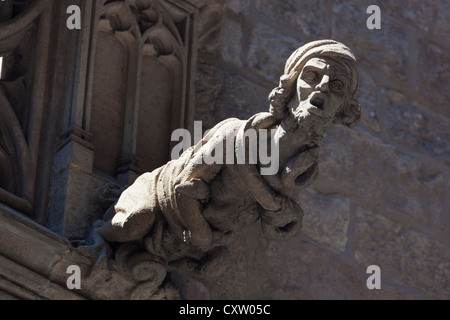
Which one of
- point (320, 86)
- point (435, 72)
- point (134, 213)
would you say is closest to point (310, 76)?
point (320, 86)

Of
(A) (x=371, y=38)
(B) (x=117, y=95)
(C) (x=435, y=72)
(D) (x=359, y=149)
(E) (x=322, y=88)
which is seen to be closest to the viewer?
(E) (x=322, y=88)

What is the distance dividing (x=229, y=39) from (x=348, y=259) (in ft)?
2.81

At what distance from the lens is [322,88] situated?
3004mm

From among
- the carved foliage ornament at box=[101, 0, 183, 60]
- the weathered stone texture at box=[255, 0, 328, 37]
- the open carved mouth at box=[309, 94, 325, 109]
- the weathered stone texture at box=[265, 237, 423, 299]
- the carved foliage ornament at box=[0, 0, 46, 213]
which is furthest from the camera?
the weathered stone texture at box=[255, 0, 328, 37]

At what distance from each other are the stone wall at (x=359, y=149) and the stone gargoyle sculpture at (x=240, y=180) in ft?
2.12

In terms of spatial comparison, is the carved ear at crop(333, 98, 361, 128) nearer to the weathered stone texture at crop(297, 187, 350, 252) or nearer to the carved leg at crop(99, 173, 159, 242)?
the carved leg at crop(99, 173, 159, 242)

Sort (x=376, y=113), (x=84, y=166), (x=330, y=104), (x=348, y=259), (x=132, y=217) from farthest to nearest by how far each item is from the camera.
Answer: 1. (x=376, y=113)
2. (x=348, y=259)
3. (x=84, y=166)
4. (x=132, y=217)
5. (x=330, y=104)

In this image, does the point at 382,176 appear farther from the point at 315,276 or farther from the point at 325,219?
the point at 315,276

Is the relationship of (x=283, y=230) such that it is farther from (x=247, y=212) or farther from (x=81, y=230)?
(x=81, y=230)

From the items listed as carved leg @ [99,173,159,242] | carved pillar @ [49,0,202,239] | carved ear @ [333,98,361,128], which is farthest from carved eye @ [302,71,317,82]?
carved pillar @ [49,0,202,239]

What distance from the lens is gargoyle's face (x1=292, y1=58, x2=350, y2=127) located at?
9.84 feet

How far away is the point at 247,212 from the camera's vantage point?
3127 millimetres

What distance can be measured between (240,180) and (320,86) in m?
0.31
